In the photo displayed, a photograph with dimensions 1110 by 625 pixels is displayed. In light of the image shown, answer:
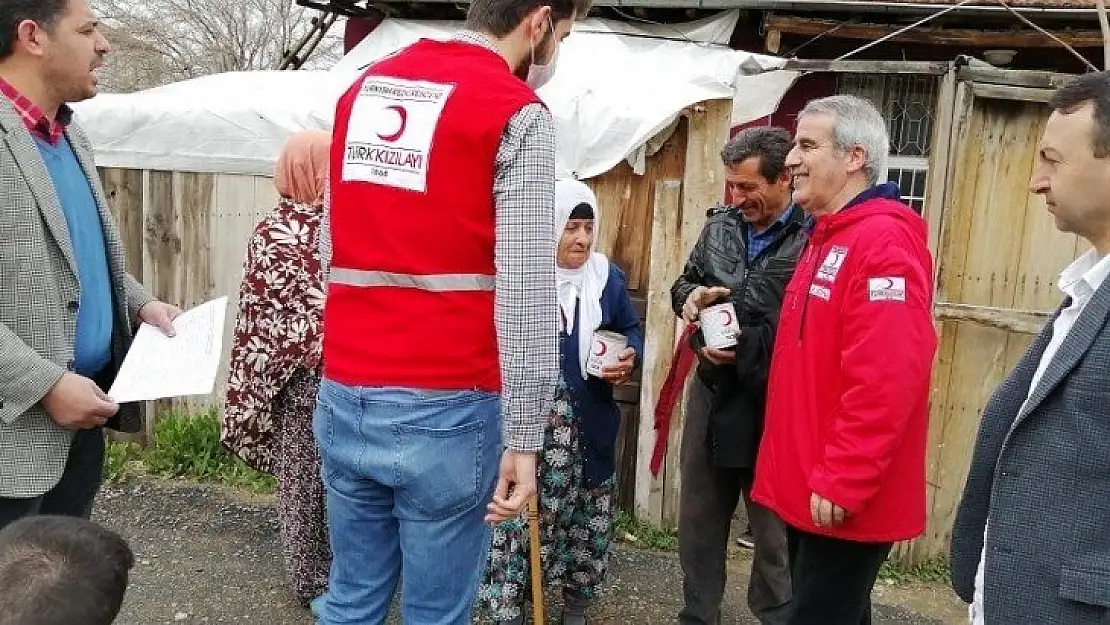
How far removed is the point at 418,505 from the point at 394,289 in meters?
0.51

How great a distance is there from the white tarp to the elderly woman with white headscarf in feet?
2.57

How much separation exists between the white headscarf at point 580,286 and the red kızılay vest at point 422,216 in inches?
58.8

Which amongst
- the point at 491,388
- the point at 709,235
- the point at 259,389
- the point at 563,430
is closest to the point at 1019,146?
the point at 709,235

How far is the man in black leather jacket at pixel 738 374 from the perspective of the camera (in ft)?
11.1

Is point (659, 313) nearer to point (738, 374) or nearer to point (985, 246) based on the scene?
point (738, 374)

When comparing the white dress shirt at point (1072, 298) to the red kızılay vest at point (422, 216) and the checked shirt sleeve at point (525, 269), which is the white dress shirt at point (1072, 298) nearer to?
the checked shirt sleeve at point (525, 269)

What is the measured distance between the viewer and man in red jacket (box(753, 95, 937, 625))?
2473 mm

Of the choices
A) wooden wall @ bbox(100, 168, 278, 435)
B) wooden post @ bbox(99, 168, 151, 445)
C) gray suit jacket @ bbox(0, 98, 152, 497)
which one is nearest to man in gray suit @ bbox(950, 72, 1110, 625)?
gray suit jacket @ bbox(0, 98, 152, 497)

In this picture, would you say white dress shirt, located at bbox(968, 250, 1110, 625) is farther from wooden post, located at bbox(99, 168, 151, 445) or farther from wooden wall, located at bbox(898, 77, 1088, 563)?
wooden post, located at bbox(99, 168, 151, 445)

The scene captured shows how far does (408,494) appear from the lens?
2.08 metres

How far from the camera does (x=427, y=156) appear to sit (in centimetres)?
196

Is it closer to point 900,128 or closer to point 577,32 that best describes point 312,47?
point 577,32

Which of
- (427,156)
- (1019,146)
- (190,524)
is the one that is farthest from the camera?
(190,524)

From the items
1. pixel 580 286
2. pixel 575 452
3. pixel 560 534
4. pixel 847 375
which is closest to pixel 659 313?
pixel 580 286
